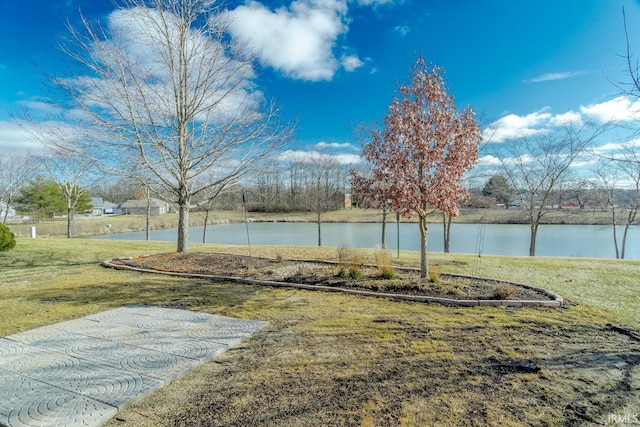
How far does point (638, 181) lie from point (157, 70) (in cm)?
2063

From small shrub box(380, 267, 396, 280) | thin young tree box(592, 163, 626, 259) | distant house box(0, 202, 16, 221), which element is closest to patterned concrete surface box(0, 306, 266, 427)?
small shrub box(380, 267, 396, 280)

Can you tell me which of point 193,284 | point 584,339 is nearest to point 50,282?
point 193,284

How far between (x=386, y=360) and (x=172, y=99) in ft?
27.8

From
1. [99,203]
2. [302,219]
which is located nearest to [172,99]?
[302,219]

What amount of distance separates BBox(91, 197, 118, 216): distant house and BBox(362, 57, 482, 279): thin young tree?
6053cm

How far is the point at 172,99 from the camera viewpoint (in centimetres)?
873

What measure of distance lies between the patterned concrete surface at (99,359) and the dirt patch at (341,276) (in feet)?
7.89

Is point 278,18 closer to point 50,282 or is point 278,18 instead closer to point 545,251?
point 50,282

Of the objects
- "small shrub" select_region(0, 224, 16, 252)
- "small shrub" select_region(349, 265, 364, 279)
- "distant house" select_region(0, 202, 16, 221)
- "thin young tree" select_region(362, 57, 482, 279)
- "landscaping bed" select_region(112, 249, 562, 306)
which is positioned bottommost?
"landscaping bed" select_region(112, 249, 562, 306)

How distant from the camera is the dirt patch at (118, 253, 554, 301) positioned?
525cm

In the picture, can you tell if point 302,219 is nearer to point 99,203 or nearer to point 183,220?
point 183,220

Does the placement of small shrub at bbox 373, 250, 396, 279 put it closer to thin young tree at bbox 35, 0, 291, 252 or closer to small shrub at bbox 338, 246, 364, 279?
small shrub at bbox 338, 246, 364, 279

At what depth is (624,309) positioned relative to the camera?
15.3ft

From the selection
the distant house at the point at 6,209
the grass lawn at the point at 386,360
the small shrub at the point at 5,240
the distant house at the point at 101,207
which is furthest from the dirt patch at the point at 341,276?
the distant house at the point at 101,207
